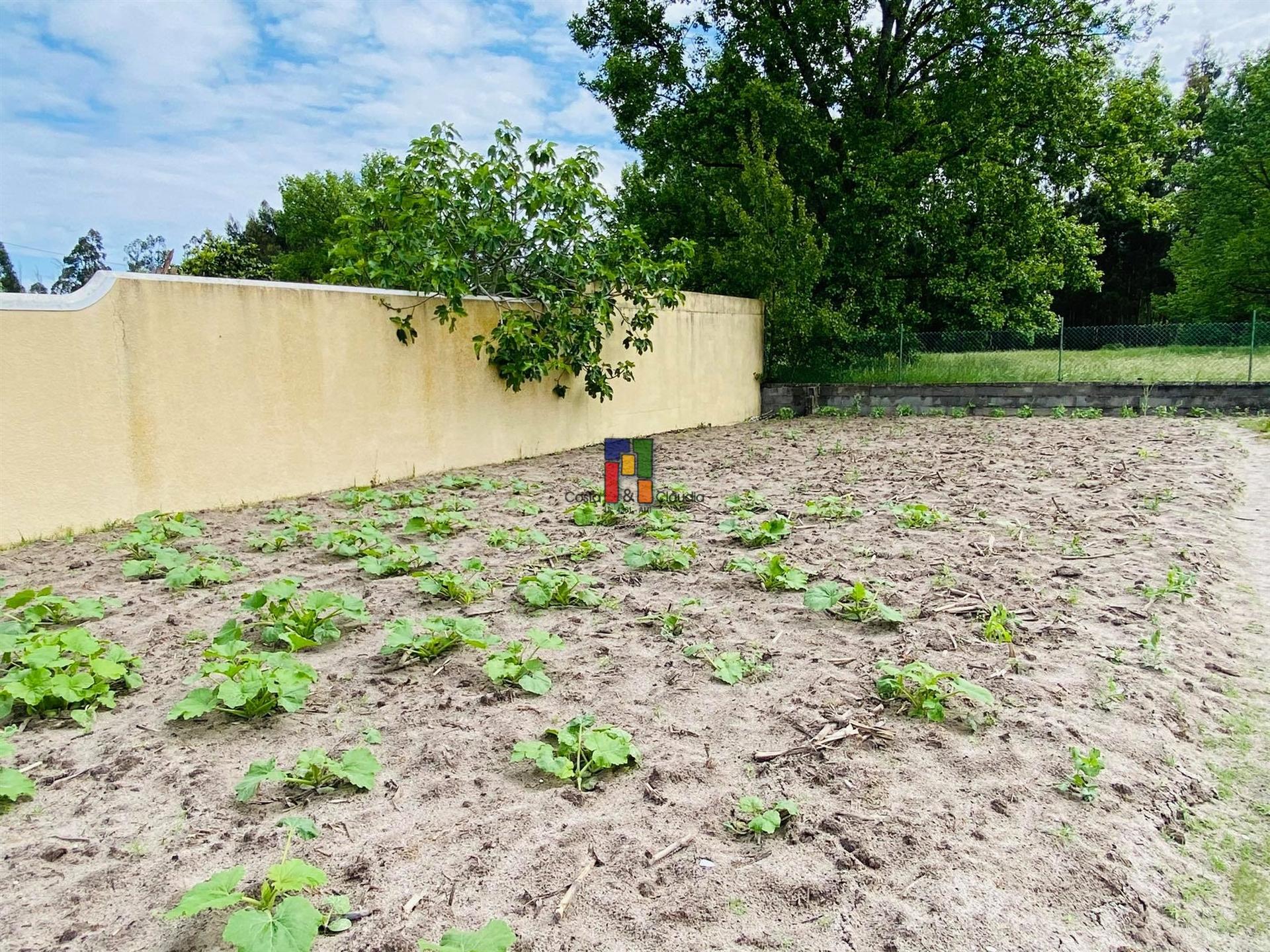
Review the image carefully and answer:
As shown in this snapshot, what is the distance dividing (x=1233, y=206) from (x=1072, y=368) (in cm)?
1999

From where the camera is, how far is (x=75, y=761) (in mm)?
2266

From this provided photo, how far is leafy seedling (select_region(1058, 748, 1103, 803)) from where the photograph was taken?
6.89ft

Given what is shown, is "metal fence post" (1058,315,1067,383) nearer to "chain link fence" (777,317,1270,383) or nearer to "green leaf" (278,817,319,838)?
"chain link fence" (777,317,1270,383)

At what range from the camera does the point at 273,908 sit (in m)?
1.57

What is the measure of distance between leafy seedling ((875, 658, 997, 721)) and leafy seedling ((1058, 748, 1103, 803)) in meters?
0.33

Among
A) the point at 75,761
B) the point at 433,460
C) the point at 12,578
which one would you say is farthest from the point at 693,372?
the point at 75,761

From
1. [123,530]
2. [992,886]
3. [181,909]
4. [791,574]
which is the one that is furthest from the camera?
[123,530]

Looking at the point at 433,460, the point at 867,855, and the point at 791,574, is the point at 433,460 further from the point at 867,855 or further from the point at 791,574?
the point at 867,855

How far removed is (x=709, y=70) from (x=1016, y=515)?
13.0 metres

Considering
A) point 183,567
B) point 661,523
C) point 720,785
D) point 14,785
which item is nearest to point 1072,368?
point 661,523

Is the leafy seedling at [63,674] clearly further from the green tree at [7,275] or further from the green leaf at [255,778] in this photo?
the green tree at [7,275]

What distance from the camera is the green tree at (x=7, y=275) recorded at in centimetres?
2197

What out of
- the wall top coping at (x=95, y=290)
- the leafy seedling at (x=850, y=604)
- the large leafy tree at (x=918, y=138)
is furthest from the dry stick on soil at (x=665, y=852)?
the large leafy tree at (x=918, y=138)

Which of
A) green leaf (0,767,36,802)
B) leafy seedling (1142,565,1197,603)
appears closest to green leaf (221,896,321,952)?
green leaf (0,767,36,802)
